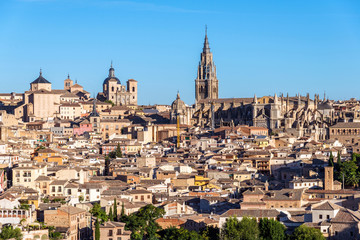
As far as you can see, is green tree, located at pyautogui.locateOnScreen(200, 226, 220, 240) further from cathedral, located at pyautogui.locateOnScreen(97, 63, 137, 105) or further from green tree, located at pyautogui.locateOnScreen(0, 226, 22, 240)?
cathedral, located at pyautogui.locateOnScreen(97, 63, 137, 105)

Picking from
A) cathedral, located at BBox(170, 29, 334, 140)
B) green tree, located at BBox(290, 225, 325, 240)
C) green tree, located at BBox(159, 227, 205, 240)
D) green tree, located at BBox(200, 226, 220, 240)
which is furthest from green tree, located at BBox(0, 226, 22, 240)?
cathedral, located at BBox(170, 29, 334, 140)

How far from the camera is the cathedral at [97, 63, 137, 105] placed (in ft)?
405

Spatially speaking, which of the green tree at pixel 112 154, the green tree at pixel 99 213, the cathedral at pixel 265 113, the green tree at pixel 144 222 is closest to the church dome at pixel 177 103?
the cathedral at pixel 265 113

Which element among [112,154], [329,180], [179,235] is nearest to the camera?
[179,235]

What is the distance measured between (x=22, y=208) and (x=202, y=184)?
16406 mm

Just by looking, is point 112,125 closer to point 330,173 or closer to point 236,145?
point 236,145

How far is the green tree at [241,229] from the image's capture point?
42688mm

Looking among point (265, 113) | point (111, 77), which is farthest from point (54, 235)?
point (111, 77)

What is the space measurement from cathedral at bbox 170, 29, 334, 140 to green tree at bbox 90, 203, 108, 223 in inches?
1683

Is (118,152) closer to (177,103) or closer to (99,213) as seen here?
(99,213)

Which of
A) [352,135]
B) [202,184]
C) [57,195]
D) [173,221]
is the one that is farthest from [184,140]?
[173,221]

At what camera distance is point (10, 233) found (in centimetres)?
4181

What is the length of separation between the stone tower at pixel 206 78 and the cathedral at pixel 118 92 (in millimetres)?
8959

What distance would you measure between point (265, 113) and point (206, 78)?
2751 centimetres
